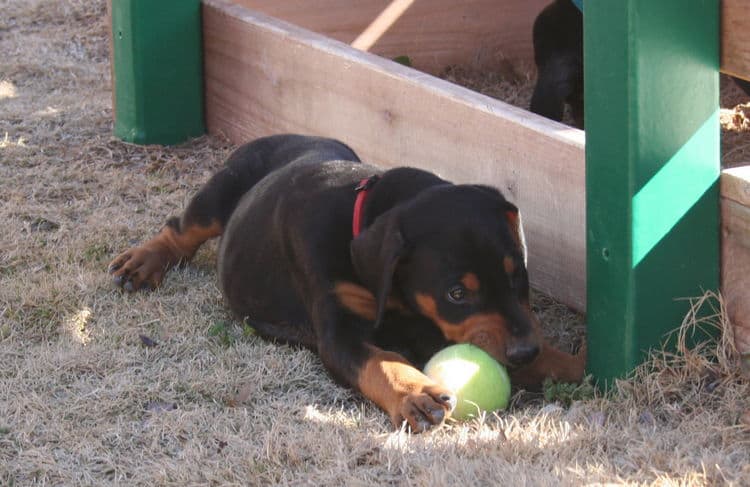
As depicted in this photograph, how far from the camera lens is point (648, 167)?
137 inches

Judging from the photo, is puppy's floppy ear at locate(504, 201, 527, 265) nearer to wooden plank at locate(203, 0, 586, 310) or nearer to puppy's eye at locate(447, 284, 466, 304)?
puppy's eye at locate(447, 284, 466, 304)

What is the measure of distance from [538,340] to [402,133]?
6.41 ft

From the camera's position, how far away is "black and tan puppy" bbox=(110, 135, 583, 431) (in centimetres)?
357

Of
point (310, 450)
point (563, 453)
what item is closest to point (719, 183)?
point (563, 453)

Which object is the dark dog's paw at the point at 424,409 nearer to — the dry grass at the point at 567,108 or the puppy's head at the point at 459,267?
the puppy's head at the point at 459,267

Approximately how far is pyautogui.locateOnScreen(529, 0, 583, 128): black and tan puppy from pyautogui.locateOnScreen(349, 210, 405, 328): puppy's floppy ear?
2667 mm

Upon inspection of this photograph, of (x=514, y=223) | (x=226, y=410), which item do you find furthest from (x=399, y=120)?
(x=226, y=410)

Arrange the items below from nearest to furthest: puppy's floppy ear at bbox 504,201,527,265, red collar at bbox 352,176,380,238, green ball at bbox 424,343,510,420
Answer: green ball at bbox 424,343,510,420 < puppy's floppy ear at bbox 504,201,527,265 < red collar at bbox 352,176,380,238

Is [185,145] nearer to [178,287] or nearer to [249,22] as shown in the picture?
[249,22]

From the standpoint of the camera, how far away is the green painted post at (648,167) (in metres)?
3.44

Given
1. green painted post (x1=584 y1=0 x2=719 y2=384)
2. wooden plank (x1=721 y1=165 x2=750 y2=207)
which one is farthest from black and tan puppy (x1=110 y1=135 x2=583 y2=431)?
wooden plank (x1=721 y1=165 x2=750 y2=207)

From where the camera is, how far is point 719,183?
3635mm

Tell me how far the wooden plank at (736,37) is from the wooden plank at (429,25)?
4010 millimetres

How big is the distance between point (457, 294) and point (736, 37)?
43.6 inches
